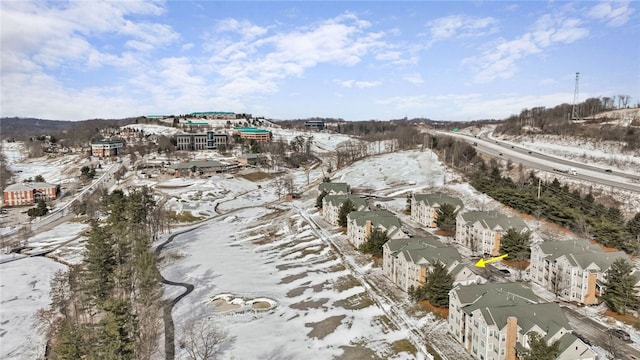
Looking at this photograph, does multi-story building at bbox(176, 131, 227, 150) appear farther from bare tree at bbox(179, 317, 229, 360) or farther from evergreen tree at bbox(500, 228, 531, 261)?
evergreen tree at bbox(500, 228, 531, 261)

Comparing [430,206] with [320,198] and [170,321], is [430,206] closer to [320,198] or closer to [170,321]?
[320,198]

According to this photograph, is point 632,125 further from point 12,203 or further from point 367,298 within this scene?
point 12,203

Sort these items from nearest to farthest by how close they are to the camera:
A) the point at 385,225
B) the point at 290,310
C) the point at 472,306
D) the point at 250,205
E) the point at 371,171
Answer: the point at 472,306 < the point at 290,310 < the point at 385,225 < the point at 250,205 < the point at 371,171

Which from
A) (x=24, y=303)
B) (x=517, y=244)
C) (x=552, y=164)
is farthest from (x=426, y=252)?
(x=552, y=164)

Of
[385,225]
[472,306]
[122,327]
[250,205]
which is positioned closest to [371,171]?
[250,205]

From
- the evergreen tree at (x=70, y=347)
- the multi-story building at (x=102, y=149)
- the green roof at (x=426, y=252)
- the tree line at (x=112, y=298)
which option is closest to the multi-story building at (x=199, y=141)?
the multi-story building at (x=102, y=149)

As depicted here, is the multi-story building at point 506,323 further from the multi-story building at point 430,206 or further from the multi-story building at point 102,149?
the multi-story building at point 102,149
